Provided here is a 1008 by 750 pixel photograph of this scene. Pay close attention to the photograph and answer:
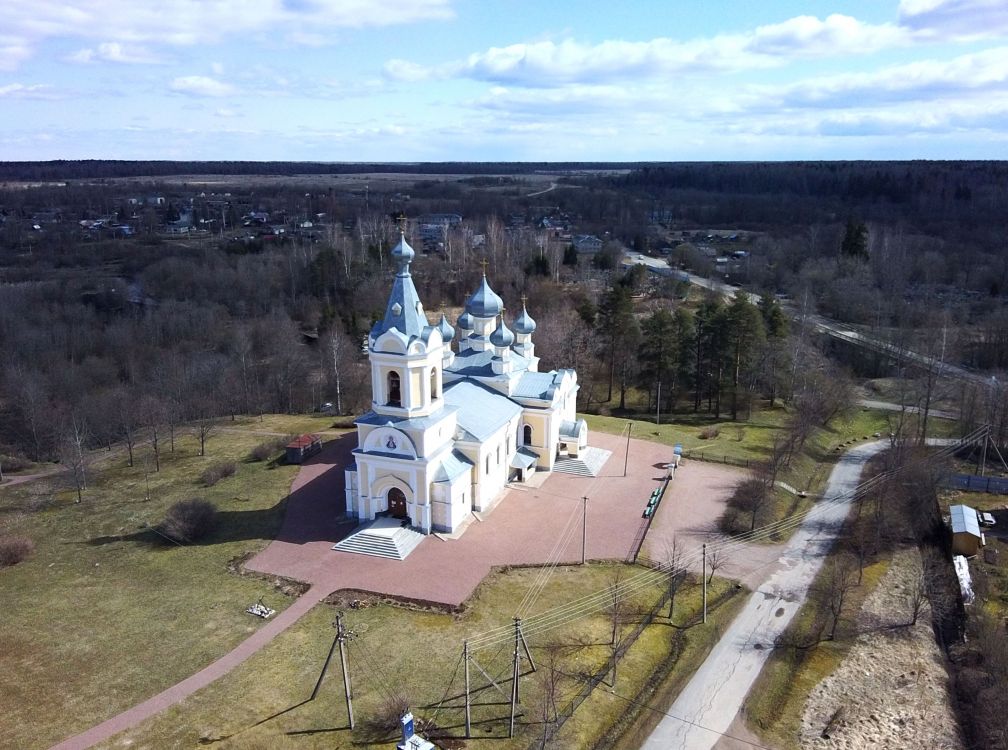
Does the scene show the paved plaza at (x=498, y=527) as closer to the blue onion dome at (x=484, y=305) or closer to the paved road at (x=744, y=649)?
the paved road at (x=744, y=649)

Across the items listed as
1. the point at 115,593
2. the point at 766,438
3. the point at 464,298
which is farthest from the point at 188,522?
the point at 464,298

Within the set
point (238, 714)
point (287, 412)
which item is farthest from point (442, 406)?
point (287, 412)

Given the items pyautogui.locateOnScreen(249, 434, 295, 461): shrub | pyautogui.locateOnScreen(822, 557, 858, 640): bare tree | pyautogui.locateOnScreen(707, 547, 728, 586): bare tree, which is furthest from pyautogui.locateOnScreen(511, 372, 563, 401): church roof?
pyautogui.locateOnScreen(822, 557, 858, 640): bare tree

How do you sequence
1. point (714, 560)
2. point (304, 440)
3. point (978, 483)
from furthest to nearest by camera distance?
point (304, 440) → point (978, 483) → point (714, 560)

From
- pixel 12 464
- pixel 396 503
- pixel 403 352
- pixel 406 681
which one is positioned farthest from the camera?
pixel 12 464

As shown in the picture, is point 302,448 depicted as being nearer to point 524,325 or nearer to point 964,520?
point 524,325

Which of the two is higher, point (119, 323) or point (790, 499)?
point (119, 323)

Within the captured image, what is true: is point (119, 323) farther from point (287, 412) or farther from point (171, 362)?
point (287, 412)
